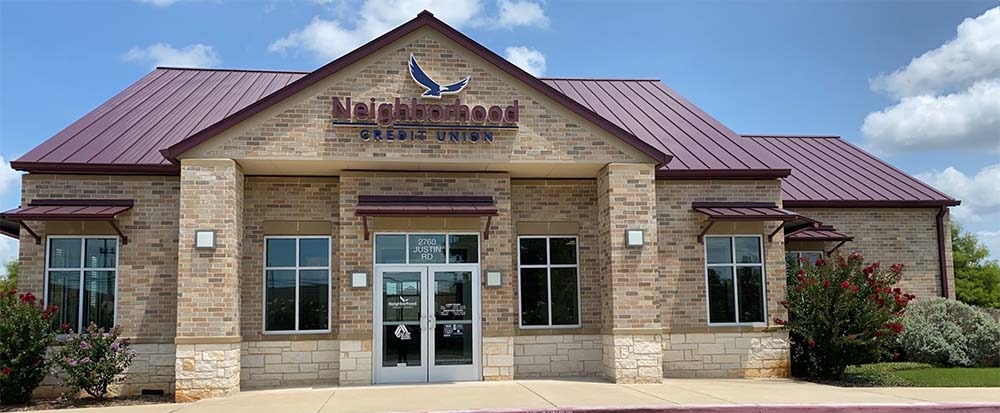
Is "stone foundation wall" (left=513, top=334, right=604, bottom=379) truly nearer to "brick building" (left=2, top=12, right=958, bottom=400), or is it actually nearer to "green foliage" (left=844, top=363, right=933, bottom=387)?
"brick building" (left=2, top=12, right=958, bottom=400)

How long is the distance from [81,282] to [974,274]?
46447mm

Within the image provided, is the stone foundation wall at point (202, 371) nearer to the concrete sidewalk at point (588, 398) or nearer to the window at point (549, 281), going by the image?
the concrete sidewalk at point (588, 398)

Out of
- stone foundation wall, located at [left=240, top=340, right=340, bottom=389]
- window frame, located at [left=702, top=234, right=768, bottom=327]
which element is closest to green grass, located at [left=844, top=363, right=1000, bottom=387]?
window frame, located at [left=702, top=234, right=768, bottom=327]

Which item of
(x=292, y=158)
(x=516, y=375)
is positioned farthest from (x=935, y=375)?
(x=292, y=158)

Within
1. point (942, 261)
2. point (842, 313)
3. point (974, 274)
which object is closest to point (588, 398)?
point (842, 313)

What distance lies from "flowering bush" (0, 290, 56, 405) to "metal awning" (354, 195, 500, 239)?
217 inches

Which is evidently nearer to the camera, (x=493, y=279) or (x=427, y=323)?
(x=427, y=323)

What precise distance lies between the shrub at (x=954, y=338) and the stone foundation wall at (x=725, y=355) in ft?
13.1

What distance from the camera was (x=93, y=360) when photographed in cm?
1358

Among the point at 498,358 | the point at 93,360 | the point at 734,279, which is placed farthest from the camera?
the point at 734,279

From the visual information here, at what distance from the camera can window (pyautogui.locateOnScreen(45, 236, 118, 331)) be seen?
14.7 m

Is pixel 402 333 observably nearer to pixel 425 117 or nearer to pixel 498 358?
pixel 498 358

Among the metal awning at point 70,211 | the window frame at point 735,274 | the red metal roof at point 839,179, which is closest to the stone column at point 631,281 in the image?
the window frame at point 735,274

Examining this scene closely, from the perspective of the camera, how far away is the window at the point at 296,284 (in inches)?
603
